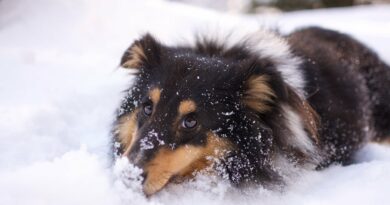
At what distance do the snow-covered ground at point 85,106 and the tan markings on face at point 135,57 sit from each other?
63 centimetres

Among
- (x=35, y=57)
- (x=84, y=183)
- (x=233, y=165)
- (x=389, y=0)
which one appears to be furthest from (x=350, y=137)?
(x=389, y=0)

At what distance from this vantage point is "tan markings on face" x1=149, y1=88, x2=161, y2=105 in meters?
2.80

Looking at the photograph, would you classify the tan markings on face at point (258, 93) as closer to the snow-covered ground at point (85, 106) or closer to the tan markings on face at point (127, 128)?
the snow-covered ground at point (85, 106)

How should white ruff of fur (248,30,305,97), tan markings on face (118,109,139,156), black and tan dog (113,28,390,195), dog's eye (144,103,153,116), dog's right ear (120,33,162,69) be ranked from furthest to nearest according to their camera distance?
white ruff of fur (248,30,305,97) < dog's right ear (120,33,162,69) < tan markings on face (118,109,139,156) < dog's eye (144,103,153,116) < black and tan dog (113,28,390,195)

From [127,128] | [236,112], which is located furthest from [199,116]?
[127,128]

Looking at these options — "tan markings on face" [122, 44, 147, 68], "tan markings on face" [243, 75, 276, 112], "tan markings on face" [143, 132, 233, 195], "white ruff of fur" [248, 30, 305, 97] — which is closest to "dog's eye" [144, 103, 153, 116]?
"tan markings on face" [143, 132, 233, 195]

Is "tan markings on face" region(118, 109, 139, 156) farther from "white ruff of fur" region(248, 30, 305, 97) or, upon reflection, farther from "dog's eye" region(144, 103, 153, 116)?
"white ruff of fur" region(248, 30, 305, 97)

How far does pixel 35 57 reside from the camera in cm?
503

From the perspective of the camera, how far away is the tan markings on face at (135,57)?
319cm

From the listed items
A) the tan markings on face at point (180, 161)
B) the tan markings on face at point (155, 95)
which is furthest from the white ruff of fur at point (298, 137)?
the tan markings on face at point (155, 95)

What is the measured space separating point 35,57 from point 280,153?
3021 mm

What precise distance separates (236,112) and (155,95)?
470 millimetres

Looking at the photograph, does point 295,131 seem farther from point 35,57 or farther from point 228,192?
point 35,57

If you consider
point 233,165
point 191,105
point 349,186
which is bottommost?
point 349,186
